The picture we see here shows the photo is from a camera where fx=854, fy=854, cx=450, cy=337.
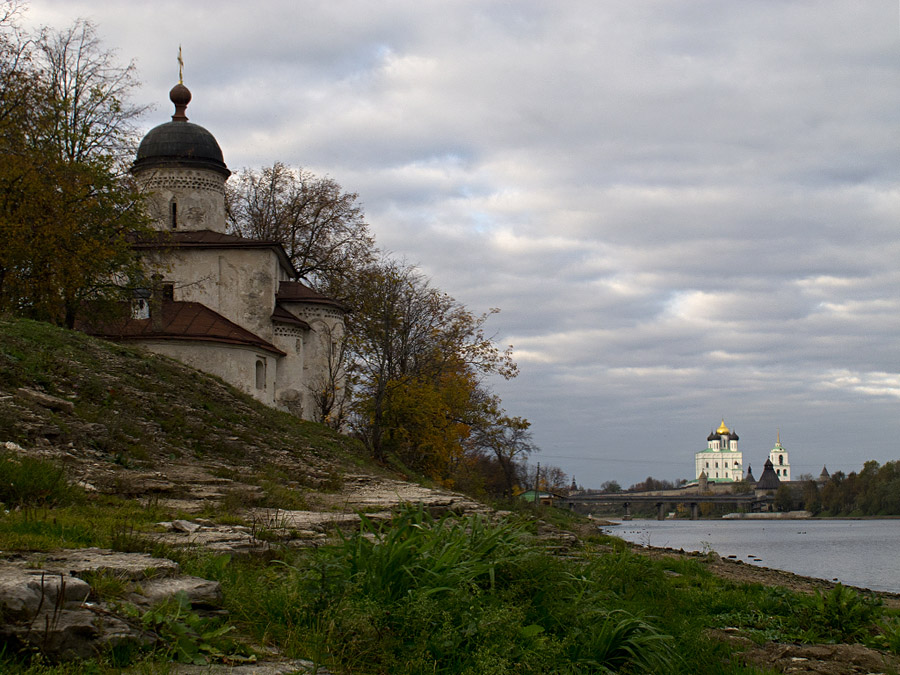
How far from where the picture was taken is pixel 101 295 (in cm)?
2748

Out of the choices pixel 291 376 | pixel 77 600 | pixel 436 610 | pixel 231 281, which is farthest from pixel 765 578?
pixel 231 281

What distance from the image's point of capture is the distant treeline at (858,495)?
272ft

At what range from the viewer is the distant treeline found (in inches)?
3263

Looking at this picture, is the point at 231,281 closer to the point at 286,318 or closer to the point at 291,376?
the point at 286,318

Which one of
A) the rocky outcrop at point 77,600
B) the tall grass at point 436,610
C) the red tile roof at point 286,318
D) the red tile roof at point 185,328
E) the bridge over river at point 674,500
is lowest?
the bridge over river at point 674,500

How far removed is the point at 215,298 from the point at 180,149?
707cm

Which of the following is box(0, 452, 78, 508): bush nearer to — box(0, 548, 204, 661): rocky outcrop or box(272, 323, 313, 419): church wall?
box(0, 548, 204, 661): rocky outcrop

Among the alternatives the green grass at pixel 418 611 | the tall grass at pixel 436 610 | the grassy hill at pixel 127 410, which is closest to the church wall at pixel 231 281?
the grassy hill at pixel 127 410

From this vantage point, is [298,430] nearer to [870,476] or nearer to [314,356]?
[314,356]

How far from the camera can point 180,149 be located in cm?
3669

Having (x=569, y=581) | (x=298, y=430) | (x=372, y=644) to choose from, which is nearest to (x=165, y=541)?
(x=372, y=644)

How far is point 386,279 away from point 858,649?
26.8 metres

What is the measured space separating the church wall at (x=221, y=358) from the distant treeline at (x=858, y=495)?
7010 centimetres

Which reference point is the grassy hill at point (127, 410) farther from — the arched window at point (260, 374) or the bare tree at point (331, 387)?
the bare tree at point (331, 387)
